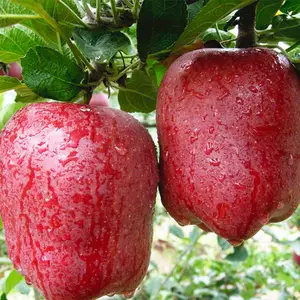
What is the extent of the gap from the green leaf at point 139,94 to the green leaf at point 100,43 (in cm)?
15

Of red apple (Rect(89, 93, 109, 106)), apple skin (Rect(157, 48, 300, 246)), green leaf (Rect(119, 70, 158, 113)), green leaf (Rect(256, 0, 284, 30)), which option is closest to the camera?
apple skin (Rect(157, 48, 300, 246))

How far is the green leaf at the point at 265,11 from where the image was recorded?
2.19 feet

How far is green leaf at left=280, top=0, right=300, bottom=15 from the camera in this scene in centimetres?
68

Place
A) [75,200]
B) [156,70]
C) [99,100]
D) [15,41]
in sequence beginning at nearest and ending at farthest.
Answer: [75,200], [15,41], [156,70], [99,100]

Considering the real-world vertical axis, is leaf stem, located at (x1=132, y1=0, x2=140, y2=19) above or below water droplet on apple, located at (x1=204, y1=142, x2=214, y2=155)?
above

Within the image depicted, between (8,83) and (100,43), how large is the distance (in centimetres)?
15

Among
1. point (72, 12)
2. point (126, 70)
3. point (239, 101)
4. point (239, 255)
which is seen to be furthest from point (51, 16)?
point (239, 255)

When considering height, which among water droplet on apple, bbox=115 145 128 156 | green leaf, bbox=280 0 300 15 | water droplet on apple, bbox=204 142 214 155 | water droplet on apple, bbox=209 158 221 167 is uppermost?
green leaf, bbox=280 0 300 15

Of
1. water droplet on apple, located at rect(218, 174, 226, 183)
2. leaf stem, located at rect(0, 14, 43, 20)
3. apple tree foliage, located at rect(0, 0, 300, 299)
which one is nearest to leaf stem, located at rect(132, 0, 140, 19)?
apple tree foliage, located at rect(0, 0, 300, 299)

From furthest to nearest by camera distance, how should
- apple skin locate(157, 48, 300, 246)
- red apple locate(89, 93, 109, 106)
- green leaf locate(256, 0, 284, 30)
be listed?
red apple locate(89, 93, 109, 106) → green leaf locate(256, 0, 284, 30) → apple skin locate(157, 48, 300, 246)

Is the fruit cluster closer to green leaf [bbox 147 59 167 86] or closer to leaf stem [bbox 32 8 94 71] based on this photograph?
leaf stem [bbox 32 8 94 71]

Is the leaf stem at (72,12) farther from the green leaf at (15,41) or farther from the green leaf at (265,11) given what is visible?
the green leaf at (265,11)

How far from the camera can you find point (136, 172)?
59 centimetres

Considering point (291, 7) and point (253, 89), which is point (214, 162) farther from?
point (291, 7)
